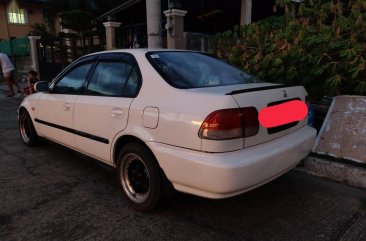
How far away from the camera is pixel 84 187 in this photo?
3.76m

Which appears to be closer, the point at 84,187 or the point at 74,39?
the point at 84,187

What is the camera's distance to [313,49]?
4.93 metres

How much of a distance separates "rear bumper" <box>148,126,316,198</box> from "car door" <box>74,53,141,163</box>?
0.60 meters

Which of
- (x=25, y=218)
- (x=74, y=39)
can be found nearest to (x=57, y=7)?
(x=74, y=39)

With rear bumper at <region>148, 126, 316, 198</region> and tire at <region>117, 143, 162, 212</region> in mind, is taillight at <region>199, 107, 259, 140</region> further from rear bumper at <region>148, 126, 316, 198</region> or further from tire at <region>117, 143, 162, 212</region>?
tire at <region>117, 143, 162, 212</region>

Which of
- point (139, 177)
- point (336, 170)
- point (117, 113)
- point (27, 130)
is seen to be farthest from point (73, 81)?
point (336, 170)

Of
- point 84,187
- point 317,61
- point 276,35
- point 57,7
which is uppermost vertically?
point 57,7

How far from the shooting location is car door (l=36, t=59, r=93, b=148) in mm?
3950

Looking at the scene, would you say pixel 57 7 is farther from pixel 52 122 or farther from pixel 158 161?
pixel 158 161

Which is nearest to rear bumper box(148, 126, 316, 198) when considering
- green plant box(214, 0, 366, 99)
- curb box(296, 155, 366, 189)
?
curb box(296, 155, 366, 189)

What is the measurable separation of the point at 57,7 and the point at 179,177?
21.4 meters

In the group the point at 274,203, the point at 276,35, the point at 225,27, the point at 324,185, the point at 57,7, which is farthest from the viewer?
the point at 57,7

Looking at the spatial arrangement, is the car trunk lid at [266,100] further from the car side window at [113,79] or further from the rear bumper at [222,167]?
the car side window at [113,79]

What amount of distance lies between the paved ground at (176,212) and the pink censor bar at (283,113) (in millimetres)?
832
